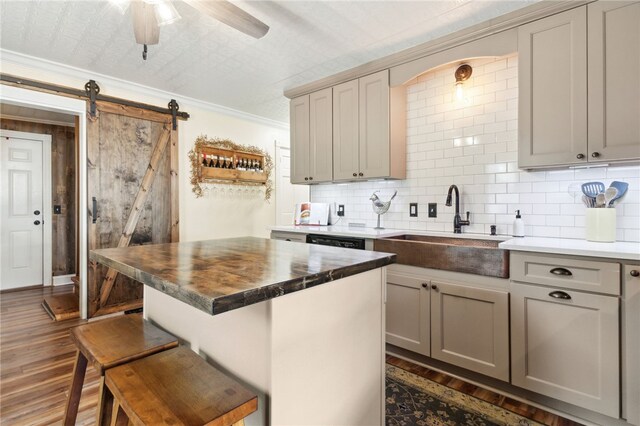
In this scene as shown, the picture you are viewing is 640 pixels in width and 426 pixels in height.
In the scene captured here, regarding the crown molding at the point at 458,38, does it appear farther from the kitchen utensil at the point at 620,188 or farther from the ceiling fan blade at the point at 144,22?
the ceiling fan blade at the point at 144,22

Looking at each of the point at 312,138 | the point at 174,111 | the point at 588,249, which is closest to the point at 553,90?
the point at 588,249

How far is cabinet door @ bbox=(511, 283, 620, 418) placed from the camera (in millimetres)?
1650

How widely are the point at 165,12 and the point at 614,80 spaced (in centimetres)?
263

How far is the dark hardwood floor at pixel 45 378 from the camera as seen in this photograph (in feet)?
5.95

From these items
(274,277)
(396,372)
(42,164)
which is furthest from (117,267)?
(42,164)

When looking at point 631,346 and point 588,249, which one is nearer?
point 631,346

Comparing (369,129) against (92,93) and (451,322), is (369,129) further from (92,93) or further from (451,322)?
(92,93)

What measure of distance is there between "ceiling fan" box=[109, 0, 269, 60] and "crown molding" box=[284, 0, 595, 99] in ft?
4.36

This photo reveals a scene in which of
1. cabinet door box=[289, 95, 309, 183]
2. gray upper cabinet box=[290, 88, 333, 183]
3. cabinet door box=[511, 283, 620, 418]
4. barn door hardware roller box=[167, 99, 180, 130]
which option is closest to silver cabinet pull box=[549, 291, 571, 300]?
cabinet door box=[511, 283, 620, 418]

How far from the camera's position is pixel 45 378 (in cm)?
220

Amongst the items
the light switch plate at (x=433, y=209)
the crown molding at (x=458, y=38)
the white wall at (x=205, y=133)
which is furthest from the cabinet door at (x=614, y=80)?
the white wall at (x=205, y=133)

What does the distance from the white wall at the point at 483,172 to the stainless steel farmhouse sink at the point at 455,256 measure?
374 mm

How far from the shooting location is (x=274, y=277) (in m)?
0.95

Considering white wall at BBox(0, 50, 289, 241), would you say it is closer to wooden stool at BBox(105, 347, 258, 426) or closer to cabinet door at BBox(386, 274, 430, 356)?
cabinet door at BBox(386, 274, 430, 356)
